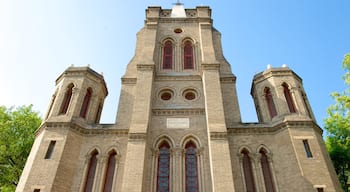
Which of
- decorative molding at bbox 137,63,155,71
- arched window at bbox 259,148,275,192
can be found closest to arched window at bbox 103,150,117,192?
decorative molding at bbox 137,63,155,71

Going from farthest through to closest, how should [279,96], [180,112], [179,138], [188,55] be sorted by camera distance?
[188,55]
[279,96]
[180,112]
[179,138]

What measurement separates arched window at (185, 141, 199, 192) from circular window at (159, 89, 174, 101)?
3985 millimetres

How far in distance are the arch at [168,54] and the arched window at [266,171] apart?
Answer: 9.29m

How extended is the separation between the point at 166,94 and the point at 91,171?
22.8 feet

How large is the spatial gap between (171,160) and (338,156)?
11.8 metres

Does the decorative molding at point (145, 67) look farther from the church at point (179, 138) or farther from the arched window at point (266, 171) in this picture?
the arched window at point (266, 171)

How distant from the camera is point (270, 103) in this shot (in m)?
17.7

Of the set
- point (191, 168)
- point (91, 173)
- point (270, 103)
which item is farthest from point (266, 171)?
point (91, 173)

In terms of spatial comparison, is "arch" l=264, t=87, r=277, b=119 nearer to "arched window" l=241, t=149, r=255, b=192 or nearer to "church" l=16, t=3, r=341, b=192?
"church" l=16, t=3, r=341, b=192

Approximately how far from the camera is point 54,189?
→ 1278 cm

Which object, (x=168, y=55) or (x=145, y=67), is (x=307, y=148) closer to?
(x=145, y=67)

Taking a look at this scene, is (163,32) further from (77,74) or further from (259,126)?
(259,126)

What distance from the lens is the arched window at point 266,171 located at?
13.9 metres


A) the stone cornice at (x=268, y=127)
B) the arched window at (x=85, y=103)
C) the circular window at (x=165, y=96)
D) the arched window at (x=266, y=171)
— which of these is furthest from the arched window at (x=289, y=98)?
the arched window at (x=85, y=103)
